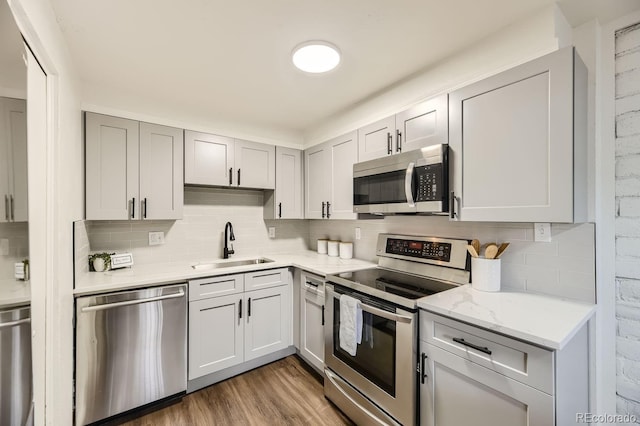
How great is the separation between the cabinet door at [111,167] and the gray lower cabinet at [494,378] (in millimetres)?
2340

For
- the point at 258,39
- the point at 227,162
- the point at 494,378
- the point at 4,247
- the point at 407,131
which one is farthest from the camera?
the point at 227,162

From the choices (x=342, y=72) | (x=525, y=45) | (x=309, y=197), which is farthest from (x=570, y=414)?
(x=309, y=197)

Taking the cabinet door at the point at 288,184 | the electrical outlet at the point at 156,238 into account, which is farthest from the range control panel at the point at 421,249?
the electrical outlet at the point at 156,238

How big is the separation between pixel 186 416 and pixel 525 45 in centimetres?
309

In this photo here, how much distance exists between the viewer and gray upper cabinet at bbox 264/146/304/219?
9.96 feet

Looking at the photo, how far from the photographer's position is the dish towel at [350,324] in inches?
69.7

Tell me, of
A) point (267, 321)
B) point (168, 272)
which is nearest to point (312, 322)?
point (267, 321)

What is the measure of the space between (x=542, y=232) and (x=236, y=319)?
226 cm

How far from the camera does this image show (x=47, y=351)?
47.6 inches

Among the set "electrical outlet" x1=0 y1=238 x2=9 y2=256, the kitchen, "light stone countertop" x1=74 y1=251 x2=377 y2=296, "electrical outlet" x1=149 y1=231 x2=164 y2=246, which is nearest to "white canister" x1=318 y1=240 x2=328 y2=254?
"light stone countertop" x1=74 y1=251 x2=377 y2=296

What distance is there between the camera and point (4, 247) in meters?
0.80

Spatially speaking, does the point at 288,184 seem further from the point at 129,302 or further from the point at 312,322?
the point at 129,302

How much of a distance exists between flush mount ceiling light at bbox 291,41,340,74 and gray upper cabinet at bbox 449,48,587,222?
0.77m

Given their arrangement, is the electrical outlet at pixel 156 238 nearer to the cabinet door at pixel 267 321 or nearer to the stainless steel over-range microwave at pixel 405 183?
the cabinet door at pixel 267 321
